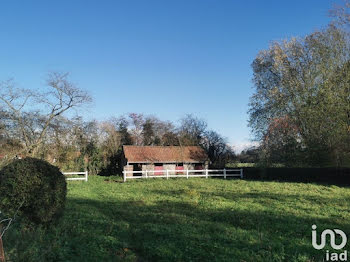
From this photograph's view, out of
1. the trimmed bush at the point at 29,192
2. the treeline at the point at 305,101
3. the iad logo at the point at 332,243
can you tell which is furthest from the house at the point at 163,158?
the iad logo at the point at 332,243

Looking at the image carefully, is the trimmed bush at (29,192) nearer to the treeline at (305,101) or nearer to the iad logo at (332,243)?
the iad logo at (332,243)

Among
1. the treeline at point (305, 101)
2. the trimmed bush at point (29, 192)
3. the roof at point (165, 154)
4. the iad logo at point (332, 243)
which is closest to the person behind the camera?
the iad logo at point (332, 243)

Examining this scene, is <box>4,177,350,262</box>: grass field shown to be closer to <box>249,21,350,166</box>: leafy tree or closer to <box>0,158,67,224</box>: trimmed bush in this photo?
<box>0,158,67,224</box>: trimmed bush

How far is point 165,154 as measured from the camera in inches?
1221

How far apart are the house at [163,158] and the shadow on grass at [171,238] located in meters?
20.6

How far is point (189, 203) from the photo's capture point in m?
10.7

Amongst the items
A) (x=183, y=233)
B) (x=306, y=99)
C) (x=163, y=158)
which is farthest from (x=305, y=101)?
(x=183, y=233)

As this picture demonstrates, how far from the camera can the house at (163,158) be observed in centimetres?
2948

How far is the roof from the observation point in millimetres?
29477

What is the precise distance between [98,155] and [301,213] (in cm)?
2447

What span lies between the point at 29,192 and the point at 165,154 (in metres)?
24.8

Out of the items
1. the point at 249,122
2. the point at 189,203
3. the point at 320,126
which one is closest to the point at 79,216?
the point at 189,203

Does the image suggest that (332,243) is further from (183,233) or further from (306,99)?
(306,99)

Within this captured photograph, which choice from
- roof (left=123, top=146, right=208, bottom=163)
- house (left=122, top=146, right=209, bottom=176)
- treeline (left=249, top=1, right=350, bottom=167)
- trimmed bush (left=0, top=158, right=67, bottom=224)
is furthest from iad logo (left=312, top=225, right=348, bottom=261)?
roof (left=123, top=146, right=208, bottom=163)
